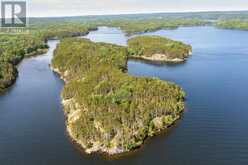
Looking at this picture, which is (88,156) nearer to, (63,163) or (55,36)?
(63,163)

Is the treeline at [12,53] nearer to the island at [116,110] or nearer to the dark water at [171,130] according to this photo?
the dark water at [171,130]

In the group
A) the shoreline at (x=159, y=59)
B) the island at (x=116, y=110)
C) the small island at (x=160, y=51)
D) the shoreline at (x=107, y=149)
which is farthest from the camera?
the small island at (x=160, y=51)

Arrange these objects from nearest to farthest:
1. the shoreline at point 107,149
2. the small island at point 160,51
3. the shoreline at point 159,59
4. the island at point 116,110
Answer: the shoreline at point 107,149 < the island at point 116,110 < the shoreline at point 159,59 < the small island at point 160,51

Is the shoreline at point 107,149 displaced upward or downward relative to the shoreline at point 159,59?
downward

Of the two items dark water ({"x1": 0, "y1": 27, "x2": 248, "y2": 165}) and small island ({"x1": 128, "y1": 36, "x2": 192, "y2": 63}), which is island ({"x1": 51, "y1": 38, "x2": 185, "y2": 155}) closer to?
dark water ({"x1": 0, "y1": 27, "x2": 248, "y2": 165})

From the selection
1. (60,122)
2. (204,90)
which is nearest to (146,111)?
(60,122)

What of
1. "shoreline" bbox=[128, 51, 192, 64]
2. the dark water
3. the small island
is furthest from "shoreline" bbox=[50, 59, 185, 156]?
the small island

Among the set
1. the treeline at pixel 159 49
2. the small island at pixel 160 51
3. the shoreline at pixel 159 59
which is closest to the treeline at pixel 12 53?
the treeline at pixel 159 49
